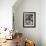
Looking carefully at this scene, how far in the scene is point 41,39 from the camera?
5.18 meters

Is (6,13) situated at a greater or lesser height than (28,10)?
lesser

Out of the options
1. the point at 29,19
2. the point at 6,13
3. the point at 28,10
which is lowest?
the point at 29,19

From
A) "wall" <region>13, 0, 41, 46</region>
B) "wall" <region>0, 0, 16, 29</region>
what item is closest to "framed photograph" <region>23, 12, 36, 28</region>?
"wall" <region>13, 0, 41, 46</region>

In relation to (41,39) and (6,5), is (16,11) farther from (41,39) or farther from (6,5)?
(41,39)

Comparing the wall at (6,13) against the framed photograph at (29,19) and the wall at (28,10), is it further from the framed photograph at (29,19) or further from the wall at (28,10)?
the framed photograph at (29,19)

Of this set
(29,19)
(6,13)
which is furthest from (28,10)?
(6,13)

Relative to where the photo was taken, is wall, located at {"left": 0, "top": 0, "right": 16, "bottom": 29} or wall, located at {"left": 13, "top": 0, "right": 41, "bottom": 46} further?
wall, located at {"left": 13, "top": 0, "right": 41, "bottom": 46}

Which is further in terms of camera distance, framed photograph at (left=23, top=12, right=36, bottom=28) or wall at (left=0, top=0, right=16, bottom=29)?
framed photograph at (left=23, top=12, right=36, bottom=28)

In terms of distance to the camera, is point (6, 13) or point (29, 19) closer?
point (6, 13)

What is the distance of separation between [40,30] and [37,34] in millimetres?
226

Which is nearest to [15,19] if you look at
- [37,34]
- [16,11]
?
[16,11]

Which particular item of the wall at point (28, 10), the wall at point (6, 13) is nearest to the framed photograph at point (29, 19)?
the wall at point (28, 10)

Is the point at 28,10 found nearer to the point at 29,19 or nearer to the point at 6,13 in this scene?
the point at 29,19

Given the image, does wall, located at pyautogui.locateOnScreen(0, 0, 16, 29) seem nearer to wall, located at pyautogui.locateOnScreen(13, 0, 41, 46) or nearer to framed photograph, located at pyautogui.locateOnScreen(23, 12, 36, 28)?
wall, located at pyautogui.locateOnScreen(13, 0, 41, 46)
